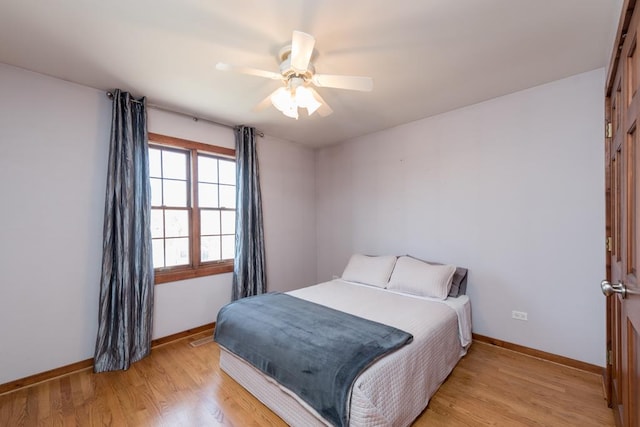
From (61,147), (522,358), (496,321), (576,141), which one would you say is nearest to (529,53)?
(576,141)

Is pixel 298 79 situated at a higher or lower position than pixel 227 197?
higher

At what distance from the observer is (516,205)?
8.68ft

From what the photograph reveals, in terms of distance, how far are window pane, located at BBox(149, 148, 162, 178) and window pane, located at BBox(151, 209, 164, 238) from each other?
41 cm

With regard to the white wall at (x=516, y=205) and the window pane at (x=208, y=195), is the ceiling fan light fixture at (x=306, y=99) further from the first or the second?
the window pane at (x=208, y=195)

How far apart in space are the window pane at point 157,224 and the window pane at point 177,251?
0.13 meters

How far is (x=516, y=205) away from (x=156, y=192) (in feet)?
12.3

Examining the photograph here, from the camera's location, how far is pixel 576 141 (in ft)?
7.71

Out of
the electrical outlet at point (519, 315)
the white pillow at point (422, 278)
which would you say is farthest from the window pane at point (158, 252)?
the electrical outlet at point (519, 315)

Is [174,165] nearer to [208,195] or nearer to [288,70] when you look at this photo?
[208,195]

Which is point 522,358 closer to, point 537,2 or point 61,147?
point 537,2

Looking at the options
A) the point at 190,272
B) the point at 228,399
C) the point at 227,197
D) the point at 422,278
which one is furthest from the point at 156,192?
the point at 422,278

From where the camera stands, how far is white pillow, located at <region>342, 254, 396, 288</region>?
3170 millimetres

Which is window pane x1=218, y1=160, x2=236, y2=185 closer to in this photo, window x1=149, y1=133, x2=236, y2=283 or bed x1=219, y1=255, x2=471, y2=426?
window x1=149, y1=133, x2=236, y2=283

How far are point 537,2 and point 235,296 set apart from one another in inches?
148
